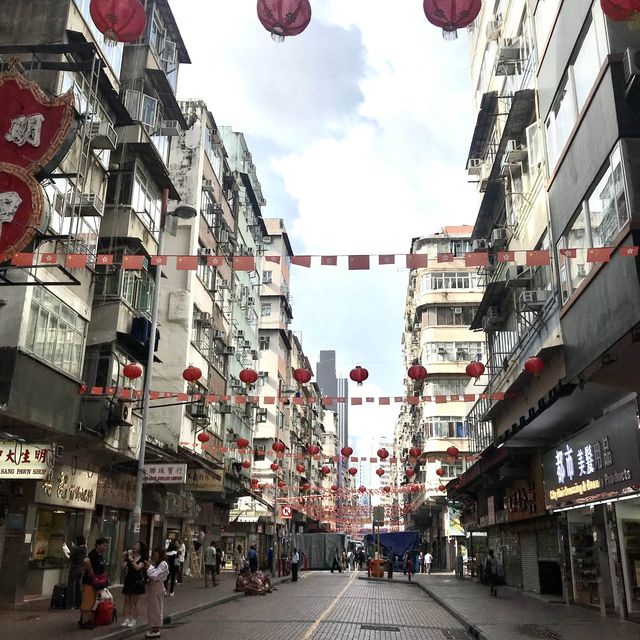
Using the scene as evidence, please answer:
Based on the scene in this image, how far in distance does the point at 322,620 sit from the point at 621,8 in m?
13.5

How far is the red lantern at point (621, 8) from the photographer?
29.3ft

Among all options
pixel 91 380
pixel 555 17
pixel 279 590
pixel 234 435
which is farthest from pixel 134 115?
pixel 234 435

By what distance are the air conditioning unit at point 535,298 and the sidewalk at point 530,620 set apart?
7.83 metres

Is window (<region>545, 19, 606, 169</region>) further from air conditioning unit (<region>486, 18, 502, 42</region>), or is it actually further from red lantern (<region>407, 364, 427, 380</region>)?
air conditioning unit (<region>486, 18, 502, 42</region>)

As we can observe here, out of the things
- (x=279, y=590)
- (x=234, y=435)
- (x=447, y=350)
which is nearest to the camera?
(x=279, y=590)

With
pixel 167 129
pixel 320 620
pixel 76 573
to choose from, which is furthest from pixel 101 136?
pixel 320 620

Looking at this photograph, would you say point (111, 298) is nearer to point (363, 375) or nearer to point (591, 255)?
point (363, 375)

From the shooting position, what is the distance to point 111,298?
20859 mm

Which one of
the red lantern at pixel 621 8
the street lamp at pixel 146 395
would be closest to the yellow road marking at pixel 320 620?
the street lamp at pixel 146 395

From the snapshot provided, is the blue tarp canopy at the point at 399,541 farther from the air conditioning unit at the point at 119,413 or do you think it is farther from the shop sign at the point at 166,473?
the air conditioning unit at the point at 119,413

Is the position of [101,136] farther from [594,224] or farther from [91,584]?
[594,224]

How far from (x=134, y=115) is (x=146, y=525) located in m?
16.1

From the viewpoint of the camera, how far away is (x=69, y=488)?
62.4 ft

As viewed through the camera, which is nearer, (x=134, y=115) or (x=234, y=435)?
(x=134, y=115)
